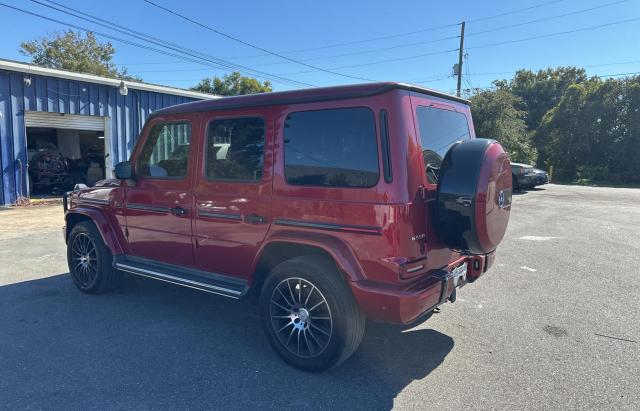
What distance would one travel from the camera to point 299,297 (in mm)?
3428

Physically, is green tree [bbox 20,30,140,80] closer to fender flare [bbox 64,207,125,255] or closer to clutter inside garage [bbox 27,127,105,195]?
clutter inside garage [bbox 27,127,105,195]

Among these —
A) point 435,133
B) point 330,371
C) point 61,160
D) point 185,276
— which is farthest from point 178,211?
point 61,160

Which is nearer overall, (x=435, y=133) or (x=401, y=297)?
(x=401, y=297)

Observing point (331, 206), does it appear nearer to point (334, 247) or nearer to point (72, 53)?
point (334, 247)

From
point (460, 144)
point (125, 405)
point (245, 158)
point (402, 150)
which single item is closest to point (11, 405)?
point (125, 405)

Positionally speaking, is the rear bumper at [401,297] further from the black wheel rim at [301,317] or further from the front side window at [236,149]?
the front side window at [236,149]

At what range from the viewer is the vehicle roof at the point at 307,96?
316cm

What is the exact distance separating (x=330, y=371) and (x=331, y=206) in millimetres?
1278

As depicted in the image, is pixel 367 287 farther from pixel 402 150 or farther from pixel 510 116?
pixel 510 116

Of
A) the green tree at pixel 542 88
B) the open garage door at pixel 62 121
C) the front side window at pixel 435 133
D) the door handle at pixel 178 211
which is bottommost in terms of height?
the door handle at pixel 178 211

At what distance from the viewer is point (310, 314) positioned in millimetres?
3375

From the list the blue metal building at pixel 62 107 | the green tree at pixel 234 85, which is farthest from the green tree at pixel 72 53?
the blue metal building at pixel 62 107

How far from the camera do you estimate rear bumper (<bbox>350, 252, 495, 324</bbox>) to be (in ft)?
9.83

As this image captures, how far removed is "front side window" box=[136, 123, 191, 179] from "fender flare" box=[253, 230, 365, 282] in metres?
1.45
